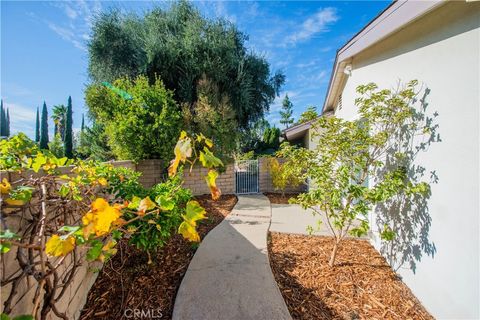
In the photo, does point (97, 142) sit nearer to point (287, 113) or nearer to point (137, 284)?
point (137, 284)

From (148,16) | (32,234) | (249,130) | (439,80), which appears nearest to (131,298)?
(32,234)

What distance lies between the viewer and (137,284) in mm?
2938

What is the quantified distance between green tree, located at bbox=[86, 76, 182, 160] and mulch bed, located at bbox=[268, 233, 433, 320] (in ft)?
18.4

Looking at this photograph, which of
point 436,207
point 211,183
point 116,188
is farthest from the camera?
point 116,188

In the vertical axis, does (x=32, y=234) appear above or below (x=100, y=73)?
below

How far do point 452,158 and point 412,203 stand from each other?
3.12 feet

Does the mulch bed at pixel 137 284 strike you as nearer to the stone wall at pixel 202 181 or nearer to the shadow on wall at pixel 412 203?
the shadow on wall at pixel 412 203

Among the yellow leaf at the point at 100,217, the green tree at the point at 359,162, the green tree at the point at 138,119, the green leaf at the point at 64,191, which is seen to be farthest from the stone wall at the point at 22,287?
the green tree at the point at 138,119

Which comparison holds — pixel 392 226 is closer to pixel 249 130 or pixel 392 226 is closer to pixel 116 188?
pixel 116 188

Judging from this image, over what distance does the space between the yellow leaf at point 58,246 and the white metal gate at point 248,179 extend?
9.25 meters

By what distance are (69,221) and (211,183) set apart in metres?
1.80

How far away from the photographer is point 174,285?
3051 mm
